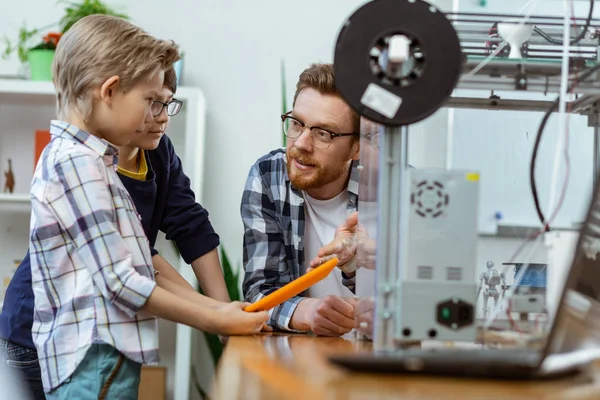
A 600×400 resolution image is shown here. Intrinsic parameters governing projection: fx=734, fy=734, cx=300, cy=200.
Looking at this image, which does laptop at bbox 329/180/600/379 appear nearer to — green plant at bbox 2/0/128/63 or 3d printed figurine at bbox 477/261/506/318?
3d printed figurine at bbox 477/261/506/318

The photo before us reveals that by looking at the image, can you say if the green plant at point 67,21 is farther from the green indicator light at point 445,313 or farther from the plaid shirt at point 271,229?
the green indicator light at point 445,313

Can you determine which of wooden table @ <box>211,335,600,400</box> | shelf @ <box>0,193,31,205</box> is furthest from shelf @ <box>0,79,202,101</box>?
wooden table @ <box>211,335,600,400</box>

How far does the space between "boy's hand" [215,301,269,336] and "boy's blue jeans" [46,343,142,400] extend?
18cm

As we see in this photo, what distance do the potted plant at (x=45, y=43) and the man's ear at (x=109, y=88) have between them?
5.17 ft

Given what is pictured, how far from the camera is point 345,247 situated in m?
1.49

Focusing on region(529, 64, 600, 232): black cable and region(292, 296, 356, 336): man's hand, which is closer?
region(529, 64, 600, 232): black cable

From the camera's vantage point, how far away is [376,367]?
2.06ft

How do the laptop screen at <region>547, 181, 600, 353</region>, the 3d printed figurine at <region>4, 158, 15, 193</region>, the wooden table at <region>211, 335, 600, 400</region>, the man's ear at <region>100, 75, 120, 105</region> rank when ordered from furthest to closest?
the 3d printed figurine at <region>4, 158, 15, 193</region> < the man's ear at <region>100, 75, 120, 105</region> < the laptop screen at <region>547, 181, 600, 353</region> < the wooden table at <region>211, 335, 600, 400</region>

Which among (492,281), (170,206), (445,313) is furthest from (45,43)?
(445,313)

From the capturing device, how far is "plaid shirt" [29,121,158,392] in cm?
121

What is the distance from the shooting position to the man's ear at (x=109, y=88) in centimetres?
135

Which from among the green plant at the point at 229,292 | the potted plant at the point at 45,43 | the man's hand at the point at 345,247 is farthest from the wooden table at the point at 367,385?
the potted plant at the point at 45,43

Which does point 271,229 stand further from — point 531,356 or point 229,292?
point 229,292

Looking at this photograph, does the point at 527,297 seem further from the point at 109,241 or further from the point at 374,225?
the point at 109,241
